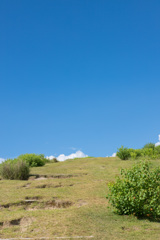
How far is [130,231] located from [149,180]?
1.55m

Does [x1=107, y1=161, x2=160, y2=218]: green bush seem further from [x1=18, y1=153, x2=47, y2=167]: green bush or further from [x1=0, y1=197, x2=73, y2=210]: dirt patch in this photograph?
[x1=18, y1=153, x2=47, y2=167]: green bush

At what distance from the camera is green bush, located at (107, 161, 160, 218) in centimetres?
685

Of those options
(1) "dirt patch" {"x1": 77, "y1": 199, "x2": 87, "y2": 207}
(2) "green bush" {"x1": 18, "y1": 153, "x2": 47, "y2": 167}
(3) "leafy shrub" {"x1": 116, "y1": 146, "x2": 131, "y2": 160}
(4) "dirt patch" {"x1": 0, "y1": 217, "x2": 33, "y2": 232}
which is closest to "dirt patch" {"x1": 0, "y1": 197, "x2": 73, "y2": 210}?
(1) "dirt patch" {"x1": 77, "y1": 199, "x2": 87, "y2": 207}

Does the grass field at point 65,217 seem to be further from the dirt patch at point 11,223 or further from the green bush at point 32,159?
the green bush at point 32,159

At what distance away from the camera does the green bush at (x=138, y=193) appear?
22.5 feet

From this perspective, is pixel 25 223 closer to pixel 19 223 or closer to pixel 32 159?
pixel 19 223

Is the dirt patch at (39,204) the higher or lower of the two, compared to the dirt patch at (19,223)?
higher

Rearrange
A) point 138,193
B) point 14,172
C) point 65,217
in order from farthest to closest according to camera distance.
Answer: point 14,172 → point 138,193 → point 65,217

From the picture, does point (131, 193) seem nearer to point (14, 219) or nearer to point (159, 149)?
point (14, 219)

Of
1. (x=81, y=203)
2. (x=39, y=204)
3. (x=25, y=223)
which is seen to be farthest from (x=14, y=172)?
(x=25, y=223)

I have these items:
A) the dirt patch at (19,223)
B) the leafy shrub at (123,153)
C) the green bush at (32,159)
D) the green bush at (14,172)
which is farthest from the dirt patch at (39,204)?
the leafy shrub at (123,153)

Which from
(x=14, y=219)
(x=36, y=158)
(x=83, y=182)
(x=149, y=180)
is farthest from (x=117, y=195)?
(x=36, y=158)

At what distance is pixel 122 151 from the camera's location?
21031 millimetres

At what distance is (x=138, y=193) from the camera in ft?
22.6
